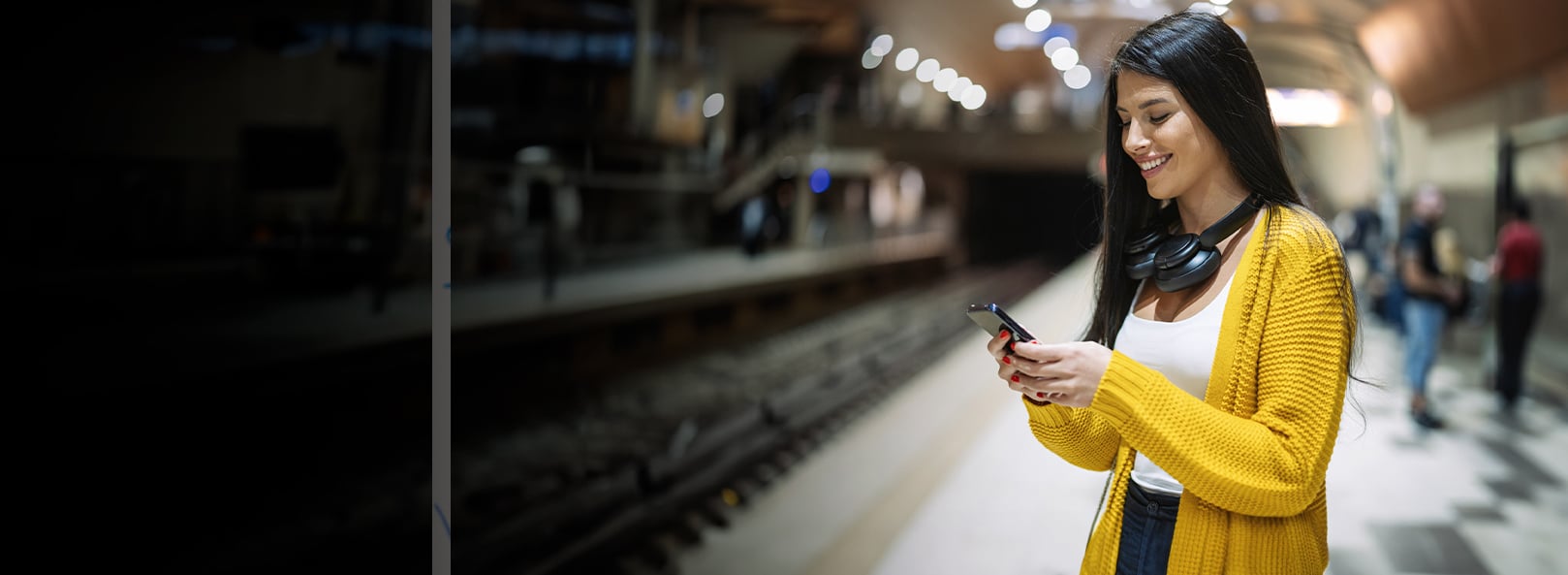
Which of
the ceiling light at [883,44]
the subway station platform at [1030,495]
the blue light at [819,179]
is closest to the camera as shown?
the subway station platform at [1030,495]

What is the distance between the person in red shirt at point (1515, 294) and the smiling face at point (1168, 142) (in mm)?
6434

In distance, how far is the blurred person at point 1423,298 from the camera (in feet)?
18.5

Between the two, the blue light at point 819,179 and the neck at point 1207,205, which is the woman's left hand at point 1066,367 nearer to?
the neck at point 1207,205

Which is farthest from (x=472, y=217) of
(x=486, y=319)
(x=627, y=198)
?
(x=486, y=319)

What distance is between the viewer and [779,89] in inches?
979

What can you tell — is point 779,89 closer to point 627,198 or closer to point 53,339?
point 627,198

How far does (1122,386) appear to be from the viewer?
48.3 inches

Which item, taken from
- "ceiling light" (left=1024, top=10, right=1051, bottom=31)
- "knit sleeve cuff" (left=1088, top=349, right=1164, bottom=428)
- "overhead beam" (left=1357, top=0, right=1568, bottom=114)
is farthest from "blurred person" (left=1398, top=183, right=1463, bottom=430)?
"knit sleeve cuff" (left=1088, top=349, right=1164, bottom=428)

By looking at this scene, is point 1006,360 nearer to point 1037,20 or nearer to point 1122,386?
point 1122,386

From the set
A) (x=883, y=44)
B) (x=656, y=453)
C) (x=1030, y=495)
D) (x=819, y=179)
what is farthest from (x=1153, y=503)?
(x=819, y=179)

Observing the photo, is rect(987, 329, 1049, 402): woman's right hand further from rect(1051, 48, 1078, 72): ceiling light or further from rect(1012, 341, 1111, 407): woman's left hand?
rect(1051, 48, 1078, 72): ceiling light

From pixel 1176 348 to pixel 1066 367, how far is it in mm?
243

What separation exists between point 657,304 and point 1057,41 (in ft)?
25.9

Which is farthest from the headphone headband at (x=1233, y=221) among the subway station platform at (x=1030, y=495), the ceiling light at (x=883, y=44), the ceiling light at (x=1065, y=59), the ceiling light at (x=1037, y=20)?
the ceiling light at (x=883, y=44)
